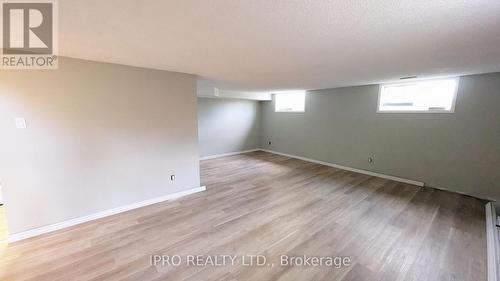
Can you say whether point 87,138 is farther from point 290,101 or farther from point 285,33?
point 290,101

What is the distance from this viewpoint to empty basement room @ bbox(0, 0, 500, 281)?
143 centimetres

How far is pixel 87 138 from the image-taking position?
8.10 ft

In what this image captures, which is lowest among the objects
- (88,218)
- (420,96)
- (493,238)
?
(88,218)

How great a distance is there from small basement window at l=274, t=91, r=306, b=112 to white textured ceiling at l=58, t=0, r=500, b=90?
3.34m

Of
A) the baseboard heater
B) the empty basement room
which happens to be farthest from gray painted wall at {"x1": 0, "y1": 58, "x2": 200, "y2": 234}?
the baseboard heater

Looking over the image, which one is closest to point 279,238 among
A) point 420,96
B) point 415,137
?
point 415,137

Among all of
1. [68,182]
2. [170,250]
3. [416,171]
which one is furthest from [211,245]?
[416,171]

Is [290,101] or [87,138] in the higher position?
[290,101]

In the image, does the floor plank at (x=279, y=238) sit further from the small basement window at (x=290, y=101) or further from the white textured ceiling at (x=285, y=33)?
the small basement window at (x=290, y=101)

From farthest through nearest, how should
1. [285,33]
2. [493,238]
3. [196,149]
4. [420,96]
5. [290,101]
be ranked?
[290,101]
[420,96]
[196,149]
[493,238]
[285,33]

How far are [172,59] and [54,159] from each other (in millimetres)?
1914

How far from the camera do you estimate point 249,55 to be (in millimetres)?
2195

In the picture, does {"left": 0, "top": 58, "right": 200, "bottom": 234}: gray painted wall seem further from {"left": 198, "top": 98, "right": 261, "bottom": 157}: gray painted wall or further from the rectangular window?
the rectangular window

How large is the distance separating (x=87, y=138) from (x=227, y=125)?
4.26m
